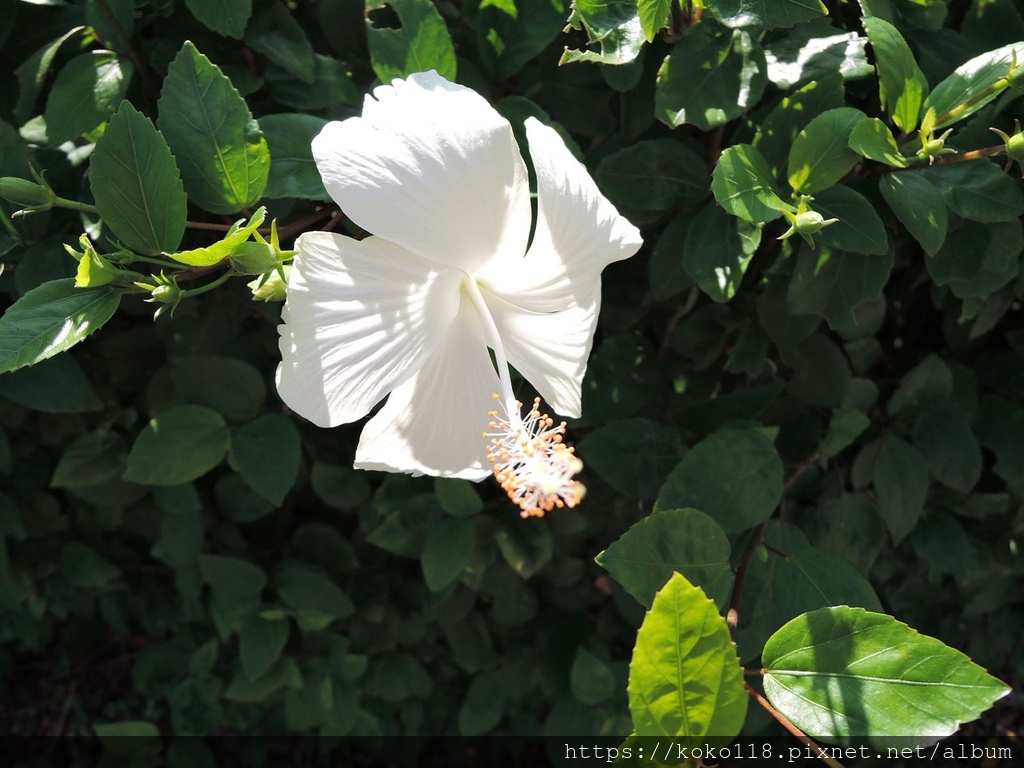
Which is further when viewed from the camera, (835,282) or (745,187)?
(835,282)

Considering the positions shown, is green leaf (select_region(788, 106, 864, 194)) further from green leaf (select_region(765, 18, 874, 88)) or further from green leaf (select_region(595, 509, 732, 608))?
green leaf (select_region(595, 509, 732, 608))

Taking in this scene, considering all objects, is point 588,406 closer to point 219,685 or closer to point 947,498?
point 947,498

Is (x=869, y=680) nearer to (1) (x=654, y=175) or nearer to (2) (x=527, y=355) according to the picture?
(2) (x=527, y=355)

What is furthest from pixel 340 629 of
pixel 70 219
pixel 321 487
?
pixel 70 219

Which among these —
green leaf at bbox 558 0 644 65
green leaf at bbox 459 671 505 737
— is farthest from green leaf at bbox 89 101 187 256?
green leaf at bbox 459 671 505 737

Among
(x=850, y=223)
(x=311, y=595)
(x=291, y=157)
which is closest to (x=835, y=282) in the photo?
(x=850, y=223)

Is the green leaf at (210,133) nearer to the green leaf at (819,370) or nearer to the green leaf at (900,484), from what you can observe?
the green leaf at (819,370)
